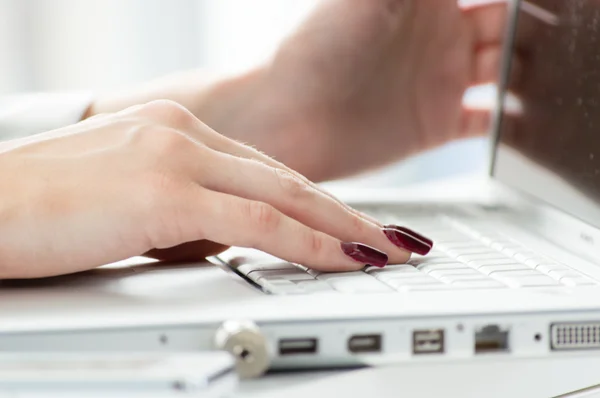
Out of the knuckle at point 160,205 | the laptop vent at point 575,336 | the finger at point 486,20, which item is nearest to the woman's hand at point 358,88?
the finger at point 486,20

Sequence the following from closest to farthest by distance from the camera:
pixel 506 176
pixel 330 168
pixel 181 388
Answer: pixel 181 388, pixel 506 176, pixel 330 168

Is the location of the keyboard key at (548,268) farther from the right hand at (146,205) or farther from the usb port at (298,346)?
the usb port at (298,346)

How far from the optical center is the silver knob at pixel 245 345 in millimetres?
473

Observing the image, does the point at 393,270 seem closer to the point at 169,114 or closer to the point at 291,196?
the point at 291,196

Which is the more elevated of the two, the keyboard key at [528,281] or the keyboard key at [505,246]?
the keyboard key at [505,246]

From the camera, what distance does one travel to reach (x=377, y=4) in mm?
1062

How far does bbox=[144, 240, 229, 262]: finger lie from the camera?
66 centimetres

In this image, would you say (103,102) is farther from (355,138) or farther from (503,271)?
(503,271)

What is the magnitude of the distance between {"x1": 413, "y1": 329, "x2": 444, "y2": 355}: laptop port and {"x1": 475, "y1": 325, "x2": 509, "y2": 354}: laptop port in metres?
0.02

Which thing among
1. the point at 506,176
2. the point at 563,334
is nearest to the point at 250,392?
the point at 563,334

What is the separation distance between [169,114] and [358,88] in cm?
47

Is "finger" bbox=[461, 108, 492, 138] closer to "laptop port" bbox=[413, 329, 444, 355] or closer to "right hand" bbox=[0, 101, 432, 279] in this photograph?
"right hand" bbox=[0, 101, 432, 279]

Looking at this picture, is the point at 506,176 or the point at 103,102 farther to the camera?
the point at 103,102

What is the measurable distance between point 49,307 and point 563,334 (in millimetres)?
299
